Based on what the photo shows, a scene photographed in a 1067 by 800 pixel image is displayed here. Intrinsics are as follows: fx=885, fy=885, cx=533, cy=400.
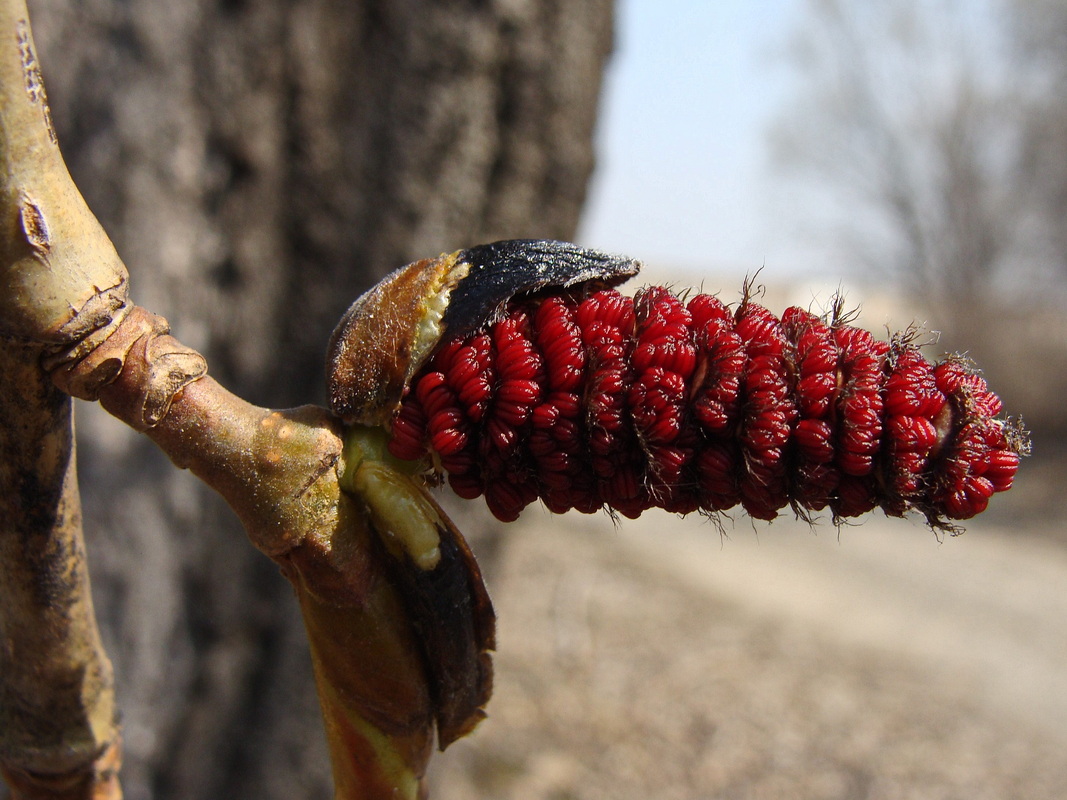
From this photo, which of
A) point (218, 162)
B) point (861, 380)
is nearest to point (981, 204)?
point (218, 162)

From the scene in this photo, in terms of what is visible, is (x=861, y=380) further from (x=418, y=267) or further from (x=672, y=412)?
(x=418, y=267)

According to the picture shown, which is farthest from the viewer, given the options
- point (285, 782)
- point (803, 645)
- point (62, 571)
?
point (803, 645)

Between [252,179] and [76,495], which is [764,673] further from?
[76,495]

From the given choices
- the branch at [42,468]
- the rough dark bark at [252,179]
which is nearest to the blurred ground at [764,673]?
the rough dark bark at [252,179]

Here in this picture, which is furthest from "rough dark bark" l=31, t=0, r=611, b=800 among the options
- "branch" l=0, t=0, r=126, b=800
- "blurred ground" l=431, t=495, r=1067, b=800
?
"branch" l=0, t=0, r=126, b=800

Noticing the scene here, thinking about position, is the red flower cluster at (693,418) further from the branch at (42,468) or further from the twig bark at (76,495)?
the branch at (42,468)

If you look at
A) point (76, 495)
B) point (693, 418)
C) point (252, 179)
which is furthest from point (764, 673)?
point (76, 495)

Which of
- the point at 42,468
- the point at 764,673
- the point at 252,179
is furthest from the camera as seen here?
the point at 764,673
